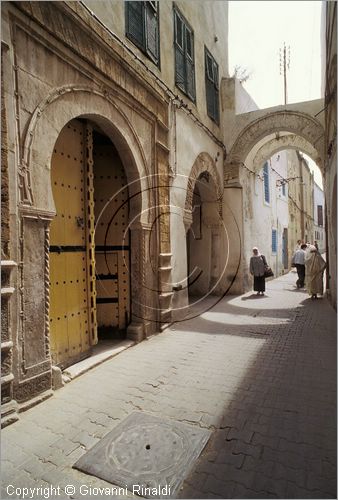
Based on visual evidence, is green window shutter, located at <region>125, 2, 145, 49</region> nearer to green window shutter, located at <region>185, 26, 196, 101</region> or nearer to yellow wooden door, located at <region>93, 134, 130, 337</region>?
green window shutter, located at <region>185, 26, 196, 101</region>

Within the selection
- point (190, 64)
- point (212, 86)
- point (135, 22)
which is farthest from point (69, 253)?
point (212, 86)

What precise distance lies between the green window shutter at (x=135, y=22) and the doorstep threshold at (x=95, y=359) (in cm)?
509

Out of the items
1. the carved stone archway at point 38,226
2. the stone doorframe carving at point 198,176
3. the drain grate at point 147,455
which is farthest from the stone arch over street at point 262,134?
the drain grate at point 147,455

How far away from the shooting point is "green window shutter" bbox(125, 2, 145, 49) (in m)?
5.12

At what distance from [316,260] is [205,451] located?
775cm

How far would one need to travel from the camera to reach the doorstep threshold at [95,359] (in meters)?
3.82

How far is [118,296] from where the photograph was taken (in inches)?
214

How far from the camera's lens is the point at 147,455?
7.76ft

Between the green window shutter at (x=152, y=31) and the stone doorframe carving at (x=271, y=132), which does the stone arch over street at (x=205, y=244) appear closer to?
the stone doorframe carving at (x=271, y=132)

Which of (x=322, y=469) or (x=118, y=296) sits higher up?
(x=118, y=296)

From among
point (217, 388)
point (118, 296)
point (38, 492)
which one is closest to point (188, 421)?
point (217, 388)

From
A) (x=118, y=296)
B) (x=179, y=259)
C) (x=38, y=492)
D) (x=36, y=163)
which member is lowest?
(x=38, y=492)

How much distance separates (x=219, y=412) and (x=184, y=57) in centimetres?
756

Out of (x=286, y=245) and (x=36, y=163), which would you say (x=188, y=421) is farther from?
(x=286, y=245)
